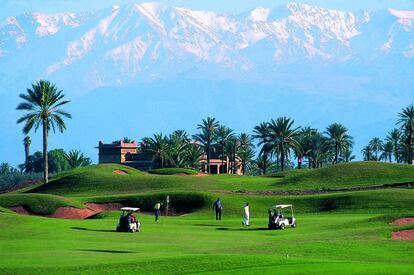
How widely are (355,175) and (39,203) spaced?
3856cm

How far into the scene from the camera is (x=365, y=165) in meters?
110

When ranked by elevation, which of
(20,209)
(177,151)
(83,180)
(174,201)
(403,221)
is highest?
(177,151)

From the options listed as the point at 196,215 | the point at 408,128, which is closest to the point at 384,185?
the point at 196,215

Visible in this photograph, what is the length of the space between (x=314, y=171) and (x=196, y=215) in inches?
1299

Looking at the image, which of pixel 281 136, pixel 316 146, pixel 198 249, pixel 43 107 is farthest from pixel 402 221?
pixel 316 146

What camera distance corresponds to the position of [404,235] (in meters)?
48.8

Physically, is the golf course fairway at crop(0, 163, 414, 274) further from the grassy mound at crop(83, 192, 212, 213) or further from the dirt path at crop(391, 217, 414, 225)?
the dirt path at crop(391, 217, 414, 225)

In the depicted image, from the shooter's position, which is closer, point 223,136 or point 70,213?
point 70,213

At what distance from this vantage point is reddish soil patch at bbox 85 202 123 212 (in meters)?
89.1

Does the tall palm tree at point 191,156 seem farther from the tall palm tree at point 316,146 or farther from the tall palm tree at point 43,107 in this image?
the tall palm tree at point 43,107

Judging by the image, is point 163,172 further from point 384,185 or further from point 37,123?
point 384,185

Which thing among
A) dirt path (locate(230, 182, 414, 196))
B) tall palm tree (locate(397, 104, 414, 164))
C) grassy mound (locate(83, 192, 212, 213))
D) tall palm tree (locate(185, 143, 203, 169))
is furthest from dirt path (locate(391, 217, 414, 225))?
tall palm tree (locate(185, 143, 203, 169))

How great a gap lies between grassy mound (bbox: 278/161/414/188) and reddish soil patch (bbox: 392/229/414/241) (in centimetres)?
5137

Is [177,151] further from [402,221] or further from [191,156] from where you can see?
[402,221]
